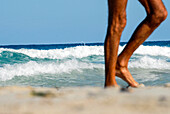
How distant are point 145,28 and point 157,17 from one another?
0.48ft

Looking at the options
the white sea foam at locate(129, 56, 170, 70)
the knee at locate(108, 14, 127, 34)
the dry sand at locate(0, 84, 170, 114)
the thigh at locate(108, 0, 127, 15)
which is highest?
the thigh at locate(108, 0, 127, 15)

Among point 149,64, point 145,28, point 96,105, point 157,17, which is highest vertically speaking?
point 157,17

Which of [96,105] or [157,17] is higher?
[157,17]

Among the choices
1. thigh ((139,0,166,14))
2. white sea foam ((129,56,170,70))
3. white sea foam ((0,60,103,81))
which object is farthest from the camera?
white sea foam ((129,56,170,70))

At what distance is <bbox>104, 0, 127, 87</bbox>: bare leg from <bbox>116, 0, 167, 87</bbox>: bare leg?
0.76 feet

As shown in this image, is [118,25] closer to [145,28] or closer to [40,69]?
[145,28]

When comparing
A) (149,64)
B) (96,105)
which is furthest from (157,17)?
(149,64)

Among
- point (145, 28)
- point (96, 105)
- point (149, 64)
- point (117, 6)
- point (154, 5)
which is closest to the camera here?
point (96, 105)

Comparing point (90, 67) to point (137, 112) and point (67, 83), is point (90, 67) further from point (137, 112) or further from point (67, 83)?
point (137, 112)

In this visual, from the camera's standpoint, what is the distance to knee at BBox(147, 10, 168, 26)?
229cm

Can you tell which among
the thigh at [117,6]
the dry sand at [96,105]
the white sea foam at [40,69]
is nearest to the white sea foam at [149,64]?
the white sea foam at [40,69]

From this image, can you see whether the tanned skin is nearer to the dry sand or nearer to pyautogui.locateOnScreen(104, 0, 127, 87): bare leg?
pyautogui.locateOnScreen(104, 0, 127, 87): bare leg

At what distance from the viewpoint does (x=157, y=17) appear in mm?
2309

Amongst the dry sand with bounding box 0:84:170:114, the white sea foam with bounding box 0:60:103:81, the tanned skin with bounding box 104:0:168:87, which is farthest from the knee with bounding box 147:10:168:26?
the white sea foam with bounding box 0:60:103:81
